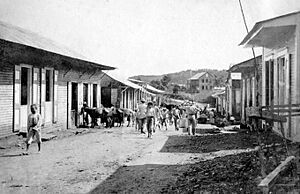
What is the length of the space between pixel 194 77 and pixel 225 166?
107 ft

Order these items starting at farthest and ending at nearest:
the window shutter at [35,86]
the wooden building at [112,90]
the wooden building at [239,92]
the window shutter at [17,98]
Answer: the wooden building at [112,90], the wooden building at [239,92], the window shutter at [35,86], the window shutter at [17,98]

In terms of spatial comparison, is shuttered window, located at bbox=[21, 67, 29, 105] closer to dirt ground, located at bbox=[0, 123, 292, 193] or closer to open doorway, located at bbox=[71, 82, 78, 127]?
dirt ground, located at bbox=[0, 123, 292, 193]

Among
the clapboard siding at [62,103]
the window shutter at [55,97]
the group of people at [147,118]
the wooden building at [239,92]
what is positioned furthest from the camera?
the wooden building at [239,92]

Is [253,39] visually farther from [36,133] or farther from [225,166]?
[36,133]

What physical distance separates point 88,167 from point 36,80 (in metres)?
5.51

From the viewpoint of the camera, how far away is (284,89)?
901 cm

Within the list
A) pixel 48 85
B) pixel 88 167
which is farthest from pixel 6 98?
pixel 88 167

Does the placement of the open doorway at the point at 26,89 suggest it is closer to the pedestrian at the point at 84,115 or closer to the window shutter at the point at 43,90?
the window shutter at the point at 43,90

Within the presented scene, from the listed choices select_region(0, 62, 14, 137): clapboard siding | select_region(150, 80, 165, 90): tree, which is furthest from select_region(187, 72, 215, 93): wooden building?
select_region(0, 62, 14, 137): clapboard siding

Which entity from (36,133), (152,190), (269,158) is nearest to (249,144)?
(269,158)

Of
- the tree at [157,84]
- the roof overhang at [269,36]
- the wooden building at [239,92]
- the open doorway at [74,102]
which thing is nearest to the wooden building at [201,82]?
the wooden building at [239,92]

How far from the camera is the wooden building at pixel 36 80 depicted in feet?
32.2

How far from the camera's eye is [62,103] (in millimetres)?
15008

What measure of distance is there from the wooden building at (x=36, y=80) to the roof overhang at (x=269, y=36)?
5.21 meters
